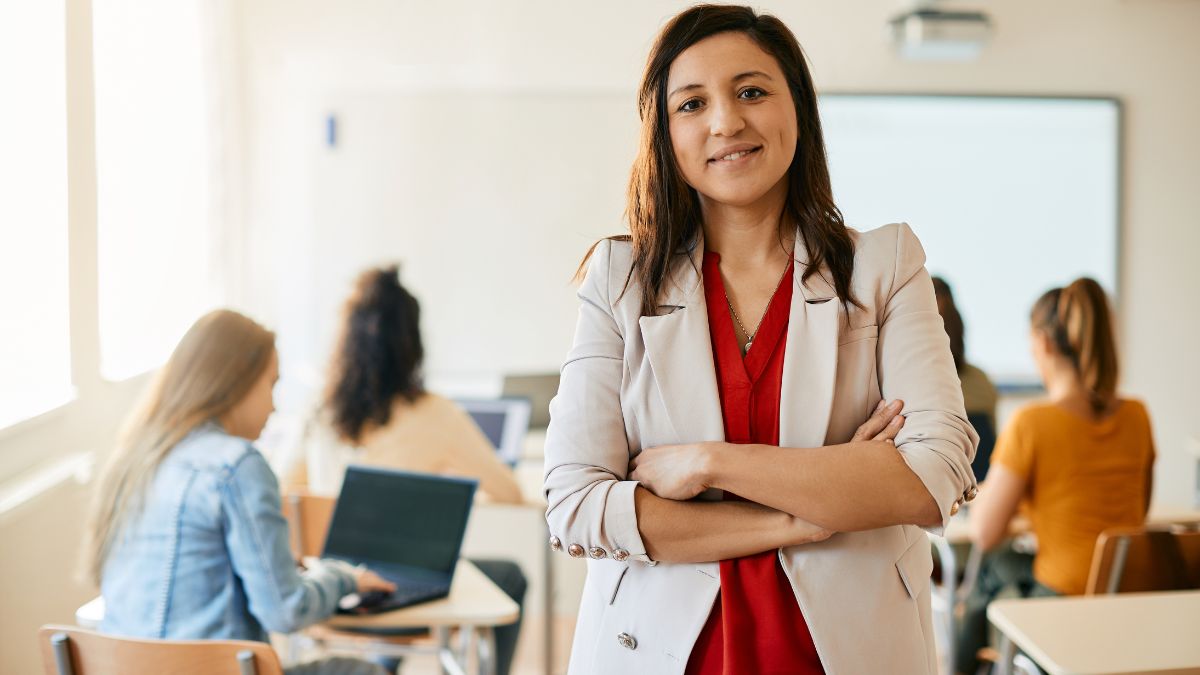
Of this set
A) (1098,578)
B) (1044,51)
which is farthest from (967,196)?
(1098,578)

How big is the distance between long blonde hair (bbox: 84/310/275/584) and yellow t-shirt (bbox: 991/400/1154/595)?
201 centimetres

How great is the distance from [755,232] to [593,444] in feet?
1.17

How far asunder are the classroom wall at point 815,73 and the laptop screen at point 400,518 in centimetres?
237

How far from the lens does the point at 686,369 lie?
4.05ft

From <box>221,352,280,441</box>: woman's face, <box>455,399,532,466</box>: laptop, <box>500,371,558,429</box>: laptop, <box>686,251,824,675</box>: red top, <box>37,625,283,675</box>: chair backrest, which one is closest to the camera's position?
<box>686,251,824,675</box>: red top

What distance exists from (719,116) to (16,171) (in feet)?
6.65

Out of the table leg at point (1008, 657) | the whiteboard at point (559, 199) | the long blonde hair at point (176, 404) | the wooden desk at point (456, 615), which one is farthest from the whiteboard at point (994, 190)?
the long blonde hair at point (176, 404)

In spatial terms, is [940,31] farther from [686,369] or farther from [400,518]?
[686,369]

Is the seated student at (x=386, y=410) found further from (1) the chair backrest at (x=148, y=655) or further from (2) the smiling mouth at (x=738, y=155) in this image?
(2) the smiling mouth at (x=738, y=155)

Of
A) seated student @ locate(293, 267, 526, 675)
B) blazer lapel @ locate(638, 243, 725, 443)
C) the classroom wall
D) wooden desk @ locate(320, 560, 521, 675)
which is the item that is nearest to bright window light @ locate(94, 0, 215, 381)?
the classroom wall

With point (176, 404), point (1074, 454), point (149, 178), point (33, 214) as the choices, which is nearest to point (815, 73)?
point (1074, 454)

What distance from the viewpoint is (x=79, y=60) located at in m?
2.81

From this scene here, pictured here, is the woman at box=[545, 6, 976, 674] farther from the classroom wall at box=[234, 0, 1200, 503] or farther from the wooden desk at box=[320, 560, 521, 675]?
the classroom wall at box=[234, 0, 1200, 503]

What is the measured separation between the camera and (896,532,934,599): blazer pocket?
3.89ft
